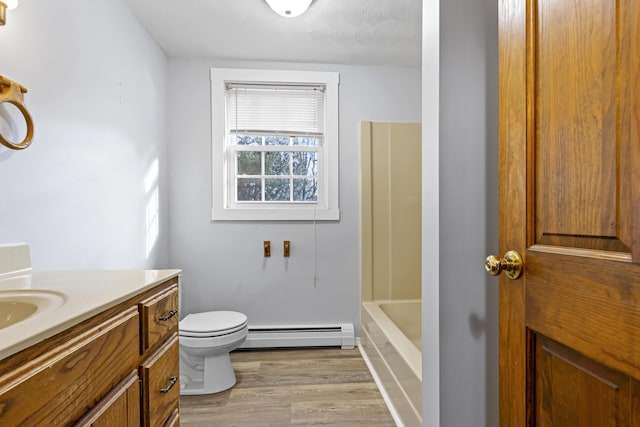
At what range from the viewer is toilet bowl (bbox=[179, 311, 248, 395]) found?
1.93 metres

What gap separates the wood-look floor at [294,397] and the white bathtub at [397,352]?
0.11 metres

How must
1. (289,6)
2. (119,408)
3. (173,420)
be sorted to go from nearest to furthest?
(119,408) < (173,420) < (289,6)

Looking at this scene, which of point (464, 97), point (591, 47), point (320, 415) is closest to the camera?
point (591, 47)

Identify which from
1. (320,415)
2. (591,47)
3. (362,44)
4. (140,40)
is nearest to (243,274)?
(320,415)

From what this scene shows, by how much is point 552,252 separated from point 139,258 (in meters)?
2.19

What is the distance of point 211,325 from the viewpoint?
202 centimetres

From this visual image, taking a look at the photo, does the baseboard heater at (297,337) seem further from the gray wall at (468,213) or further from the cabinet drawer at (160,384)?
the gray wall at (468,213)

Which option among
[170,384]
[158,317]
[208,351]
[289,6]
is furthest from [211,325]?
[289,6]

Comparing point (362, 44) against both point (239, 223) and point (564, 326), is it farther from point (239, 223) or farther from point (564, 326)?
point (564, 326)

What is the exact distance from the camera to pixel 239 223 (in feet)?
8.58

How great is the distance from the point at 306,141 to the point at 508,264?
213 centimetres

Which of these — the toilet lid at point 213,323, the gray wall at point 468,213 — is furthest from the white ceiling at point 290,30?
the toilet lid at point 213,323

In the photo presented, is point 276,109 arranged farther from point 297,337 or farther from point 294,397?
point 294,397

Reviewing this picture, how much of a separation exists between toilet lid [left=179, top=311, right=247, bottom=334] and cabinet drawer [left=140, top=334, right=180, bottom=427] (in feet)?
2.51
